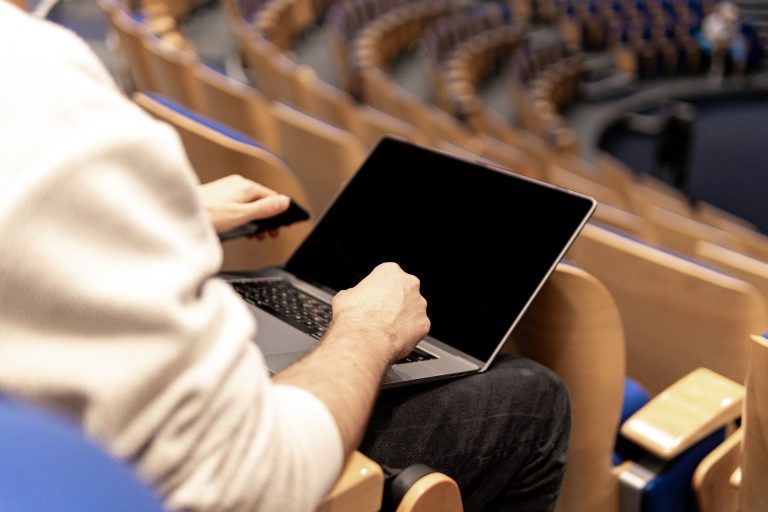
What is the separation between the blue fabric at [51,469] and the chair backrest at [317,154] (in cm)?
36

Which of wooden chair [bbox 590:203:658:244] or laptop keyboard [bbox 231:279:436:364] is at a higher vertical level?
laptop keyboard [bbox 231:279:436:364]

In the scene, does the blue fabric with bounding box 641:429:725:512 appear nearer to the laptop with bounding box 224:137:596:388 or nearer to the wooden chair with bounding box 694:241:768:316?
the laptop with bounding box 224:137:596:388

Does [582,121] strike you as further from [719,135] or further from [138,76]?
[138,76]

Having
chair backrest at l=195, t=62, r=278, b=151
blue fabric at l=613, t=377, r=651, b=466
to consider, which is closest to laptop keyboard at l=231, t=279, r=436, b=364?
blue fabric at l=613, t=377, r=651, b=466

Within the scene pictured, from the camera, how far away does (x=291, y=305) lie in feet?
0.96

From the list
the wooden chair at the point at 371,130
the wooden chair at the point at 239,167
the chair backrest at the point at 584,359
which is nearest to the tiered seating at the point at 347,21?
the wooden chair at the point at 371,130

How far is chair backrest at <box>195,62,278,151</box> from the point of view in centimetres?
54

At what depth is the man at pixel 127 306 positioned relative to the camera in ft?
0.43

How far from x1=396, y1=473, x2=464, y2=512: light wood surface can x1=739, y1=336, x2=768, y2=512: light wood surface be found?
0.35 feet

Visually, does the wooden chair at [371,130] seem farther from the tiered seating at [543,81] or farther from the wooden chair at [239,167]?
the tiered seating at [543,81]

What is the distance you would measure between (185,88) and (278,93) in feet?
0.84

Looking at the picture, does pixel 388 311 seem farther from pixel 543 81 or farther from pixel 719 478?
pixel 543 81

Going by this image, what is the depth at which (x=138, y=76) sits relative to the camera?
0.69m

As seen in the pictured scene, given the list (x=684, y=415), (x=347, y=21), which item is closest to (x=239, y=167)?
(x=684, y=415)
